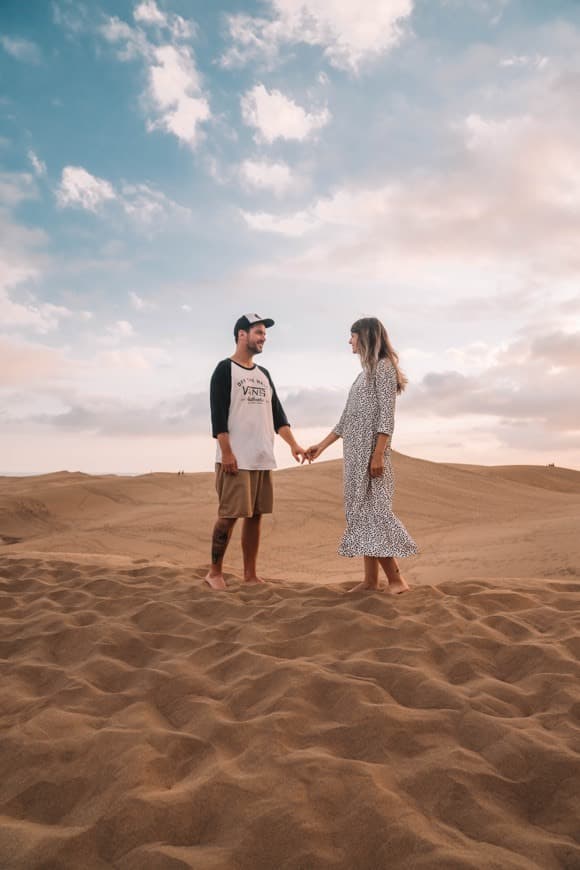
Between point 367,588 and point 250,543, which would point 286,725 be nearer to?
point 367,588

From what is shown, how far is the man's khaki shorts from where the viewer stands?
16.5 feet

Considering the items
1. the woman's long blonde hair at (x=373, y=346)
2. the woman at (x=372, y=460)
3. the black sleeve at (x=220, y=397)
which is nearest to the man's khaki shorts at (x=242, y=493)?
the black sleeve at (x=220, y=397)

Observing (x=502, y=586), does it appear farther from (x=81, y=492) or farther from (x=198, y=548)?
(x=81, y=492)

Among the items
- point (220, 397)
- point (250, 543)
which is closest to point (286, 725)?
point (250, 543)

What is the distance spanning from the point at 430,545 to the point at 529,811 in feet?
22.2

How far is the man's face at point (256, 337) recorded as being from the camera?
5246 millimetres

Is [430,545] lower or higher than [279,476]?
lower

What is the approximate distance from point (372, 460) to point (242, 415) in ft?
4.08

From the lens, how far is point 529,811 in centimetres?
204

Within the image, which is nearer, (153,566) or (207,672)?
(207,672)

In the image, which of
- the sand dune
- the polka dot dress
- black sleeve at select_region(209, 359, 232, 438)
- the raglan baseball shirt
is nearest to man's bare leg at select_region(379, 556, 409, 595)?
the sand dune

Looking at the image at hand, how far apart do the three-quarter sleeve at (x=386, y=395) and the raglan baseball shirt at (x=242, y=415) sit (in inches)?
43.3

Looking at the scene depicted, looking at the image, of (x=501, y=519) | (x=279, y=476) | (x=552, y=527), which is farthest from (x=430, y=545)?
(x=279, y=476)

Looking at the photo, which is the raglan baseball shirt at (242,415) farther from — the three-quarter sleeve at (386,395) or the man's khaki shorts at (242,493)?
the three-quarter sleeve at (386,395)
